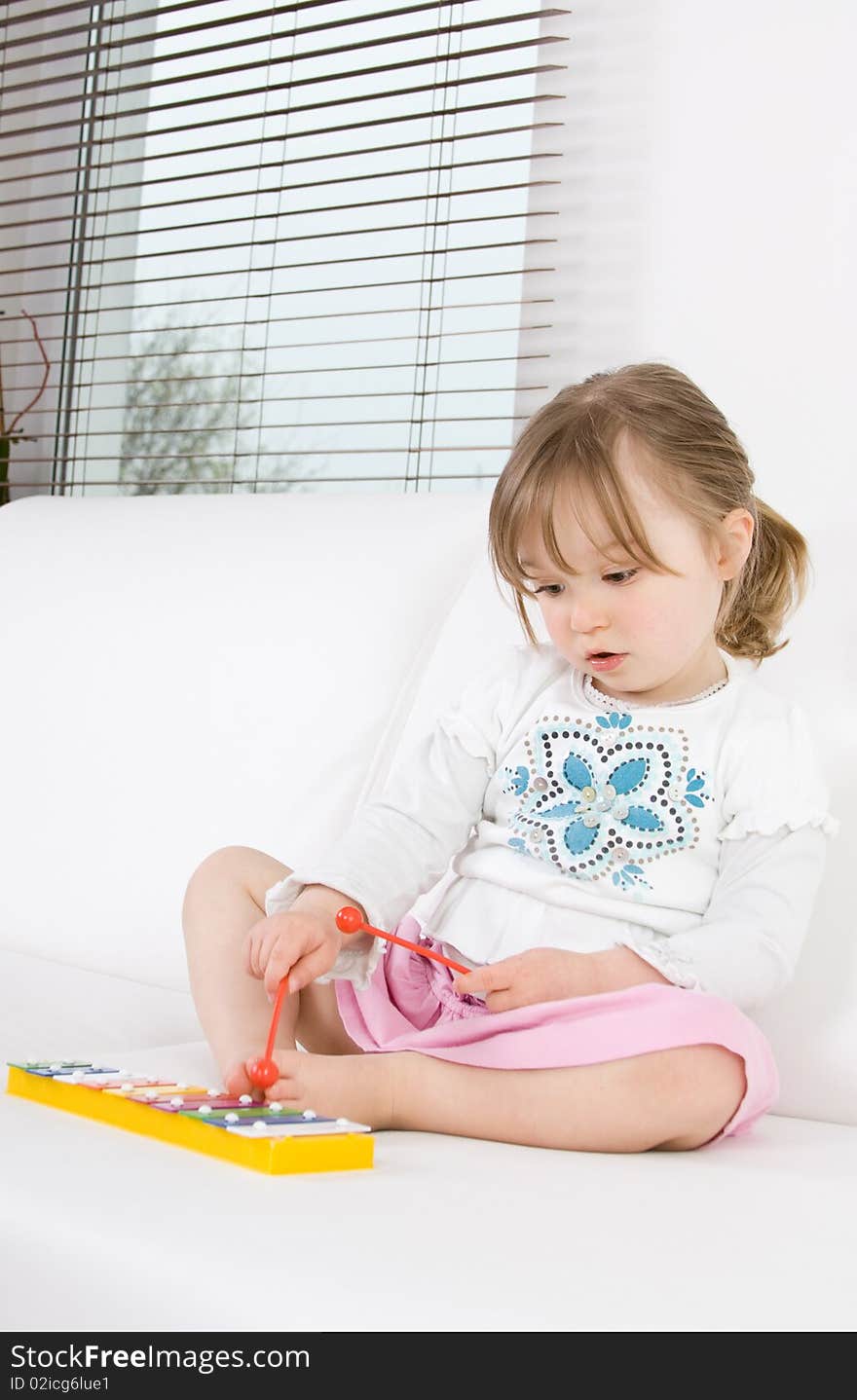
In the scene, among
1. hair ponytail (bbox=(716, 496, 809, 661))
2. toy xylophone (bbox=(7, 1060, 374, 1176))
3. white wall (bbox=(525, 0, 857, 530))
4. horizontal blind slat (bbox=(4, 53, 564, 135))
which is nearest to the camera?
toy xylophone (bbox=(7, 1060, 374, 1176))

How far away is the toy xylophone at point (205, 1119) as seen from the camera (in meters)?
0.72

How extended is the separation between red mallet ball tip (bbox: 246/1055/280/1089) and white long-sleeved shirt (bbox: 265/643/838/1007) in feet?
0.63

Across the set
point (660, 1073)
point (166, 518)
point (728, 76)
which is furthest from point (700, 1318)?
point (728, 76)

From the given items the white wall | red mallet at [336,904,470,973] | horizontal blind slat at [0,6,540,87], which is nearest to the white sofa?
red mallet at [336,904,470,973]

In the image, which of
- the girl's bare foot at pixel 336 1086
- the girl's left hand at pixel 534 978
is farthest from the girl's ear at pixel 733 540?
the girl's bare foot at pixel 336 1086

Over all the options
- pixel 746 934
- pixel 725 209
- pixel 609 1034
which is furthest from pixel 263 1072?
pixel 725 209

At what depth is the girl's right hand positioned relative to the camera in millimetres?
940

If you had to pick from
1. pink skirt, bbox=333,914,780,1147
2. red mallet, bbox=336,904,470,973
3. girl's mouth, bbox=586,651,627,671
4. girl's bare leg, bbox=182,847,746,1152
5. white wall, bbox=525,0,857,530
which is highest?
white wall, bbox=525,0,857,530

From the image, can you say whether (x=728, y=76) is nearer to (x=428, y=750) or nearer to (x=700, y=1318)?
(x=428, y=750)

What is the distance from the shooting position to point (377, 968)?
1.11m

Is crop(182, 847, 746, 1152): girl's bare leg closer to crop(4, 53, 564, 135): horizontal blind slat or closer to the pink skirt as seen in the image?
the pink skirt
